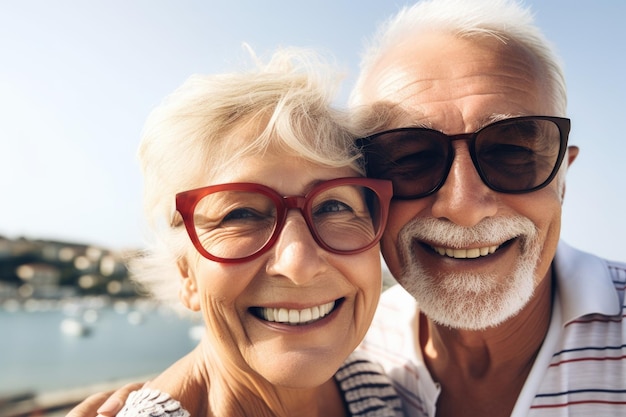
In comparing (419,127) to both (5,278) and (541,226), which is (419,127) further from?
(5,278)

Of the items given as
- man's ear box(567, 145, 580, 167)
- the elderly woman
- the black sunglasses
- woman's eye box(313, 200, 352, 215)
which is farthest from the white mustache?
man's ear box(567, 145, 580, 167)

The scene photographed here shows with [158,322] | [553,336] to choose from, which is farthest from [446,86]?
[158,322]

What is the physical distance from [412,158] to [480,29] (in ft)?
2.33

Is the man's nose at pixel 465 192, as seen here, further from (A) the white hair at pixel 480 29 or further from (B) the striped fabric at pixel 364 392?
(B) the striped fabric at pixel 364 392

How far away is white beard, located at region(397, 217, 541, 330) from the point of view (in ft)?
6.70

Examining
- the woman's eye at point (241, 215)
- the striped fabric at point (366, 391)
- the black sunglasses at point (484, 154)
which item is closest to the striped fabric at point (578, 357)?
the striped fabric at point (366, 391)

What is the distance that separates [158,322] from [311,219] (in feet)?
201

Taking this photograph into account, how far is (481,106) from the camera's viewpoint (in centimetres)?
200

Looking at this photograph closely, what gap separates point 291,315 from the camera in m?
1.61

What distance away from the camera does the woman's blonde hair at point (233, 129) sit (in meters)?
1.63

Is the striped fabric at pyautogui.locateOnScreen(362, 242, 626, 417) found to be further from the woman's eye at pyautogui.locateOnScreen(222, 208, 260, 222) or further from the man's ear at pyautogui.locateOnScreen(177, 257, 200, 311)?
the woman's eye at pyautogui.locateOnScreen(222, 208, 260, 222)

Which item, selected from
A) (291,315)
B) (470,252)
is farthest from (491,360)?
(291,315)

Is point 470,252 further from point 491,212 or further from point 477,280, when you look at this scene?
point 491,212

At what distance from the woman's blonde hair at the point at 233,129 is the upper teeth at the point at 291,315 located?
415 mm
